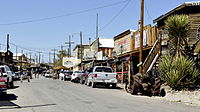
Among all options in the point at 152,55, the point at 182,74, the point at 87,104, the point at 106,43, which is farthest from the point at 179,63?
the point at 106,43

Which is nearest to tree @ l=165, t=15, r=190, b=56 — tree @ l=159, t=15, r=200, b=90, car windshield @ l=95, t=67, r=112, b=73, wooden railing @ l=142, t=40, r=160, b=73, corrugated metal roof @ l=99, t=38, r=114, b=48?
tree @ l=159, t=15, r=200, b=90

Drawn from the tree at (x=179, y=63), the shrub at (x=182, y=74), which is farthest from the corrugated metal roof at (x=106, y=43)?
the shrub at (x=182, y=74)

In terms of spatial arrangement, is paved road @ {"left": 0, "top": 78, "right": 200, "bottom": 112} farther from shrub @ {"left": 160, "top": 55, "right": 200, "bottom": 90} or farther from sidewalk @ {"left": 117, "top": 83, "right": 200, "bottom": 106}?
shrub @ {"left": 160, "top": 55, "right": 200, "bottom": 90}

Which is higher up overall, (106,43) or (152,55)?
(106,43)

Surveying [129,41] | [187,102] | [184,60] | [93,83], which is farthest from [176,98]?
[129,41]

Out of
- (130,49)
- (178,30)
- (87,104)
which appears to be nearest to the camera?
(87,104)

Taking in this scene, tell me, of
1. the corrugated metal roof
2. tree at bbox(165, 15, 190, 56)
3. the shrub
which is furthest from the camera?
the corrugated metal roof

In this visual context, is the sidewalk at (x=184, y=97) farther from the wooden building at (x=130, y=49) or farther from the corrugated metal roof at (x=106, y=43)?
the corrugated metal roof at (x=106, y=43)

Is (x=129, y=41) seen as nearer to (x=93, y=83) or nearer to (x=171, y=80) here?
(x=93, y=83)

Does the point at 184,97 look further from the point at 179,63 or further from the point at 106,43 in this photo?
the point at 106,43

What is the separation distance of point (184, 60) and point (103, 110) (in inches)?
326

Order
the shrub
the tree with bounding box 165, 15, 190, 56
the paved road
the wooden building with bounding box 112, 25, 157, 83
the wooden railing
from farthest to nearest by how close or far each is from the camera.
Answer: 1. the wooden building with bounding box 112, 25, 157, 83
2. the wooden railing
3. the tree with bounding box 165, 15, 190, 56
4. the shrub
5. the paved road

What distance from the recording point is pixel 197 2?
21.7 meters

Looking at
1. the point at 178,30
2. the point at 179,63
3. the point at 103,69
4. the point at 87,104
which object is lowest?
the point at 87,104
